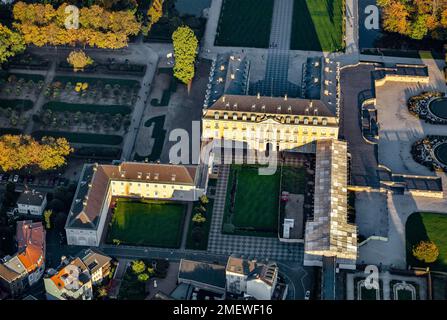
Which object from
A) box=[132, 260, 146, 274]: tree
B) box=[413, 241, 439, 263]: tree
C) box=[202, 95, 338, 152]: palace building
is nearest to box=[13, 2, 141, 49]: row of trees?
box=[202, 95, 338, 152]: palace building

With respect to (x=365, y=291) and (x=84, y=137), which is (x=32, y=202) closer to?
(x=84, y=137)

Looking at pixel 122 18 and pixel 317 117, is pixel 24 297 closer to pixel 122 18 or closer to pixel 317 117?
pixel 317 117

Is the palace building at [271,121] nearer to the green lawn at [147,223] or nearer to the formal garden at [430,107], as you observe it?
the green lawn at [147,223]

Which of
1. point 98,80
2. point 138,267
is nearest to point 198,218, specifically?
point 138,267

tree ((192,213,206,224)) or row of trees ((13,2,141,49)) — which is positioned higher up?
row of trees ((13,2,141,49))

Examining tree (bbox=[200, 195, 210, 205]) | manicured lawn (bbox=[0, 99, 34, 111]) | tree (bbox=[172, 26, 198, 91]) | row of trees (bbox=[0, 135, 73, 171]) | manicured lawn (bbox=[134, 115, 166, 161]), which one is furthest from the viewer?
tree (bbox=[172, 26, 198, 91])

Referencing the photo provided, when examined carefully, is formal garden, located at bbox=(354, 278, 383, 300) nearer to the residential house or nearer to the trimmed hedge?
the residential house

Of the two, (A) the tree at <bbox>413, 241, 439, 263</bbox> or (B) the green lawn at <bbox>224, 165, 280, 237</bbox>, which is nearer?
(A) the tree at <bbox>413, 241, 439, 263</bbox>
